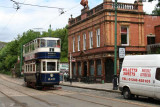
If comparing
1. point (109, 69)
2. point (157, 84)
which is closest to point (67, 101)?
point (157, 84)

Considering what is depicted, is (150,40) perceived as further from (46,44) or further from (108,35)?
(46,44)

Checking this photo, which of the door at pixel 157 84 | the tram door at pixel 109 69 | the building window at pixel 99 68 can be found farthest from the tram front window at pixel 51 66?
the door at pixel 157 84

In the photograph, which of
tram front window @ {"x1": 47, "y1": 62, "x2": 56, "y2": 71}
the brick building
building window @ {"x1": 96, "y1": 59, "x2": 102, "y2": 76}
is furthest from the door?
building window @ {"x1": 96, "y1": 59, "x2": 102, "y2": 76}

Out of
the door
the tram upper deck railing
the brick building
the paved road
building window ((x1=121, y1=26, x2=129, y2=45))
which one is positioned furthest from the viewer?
building window ((x1=121, y1=26, x2=129, y2=45))

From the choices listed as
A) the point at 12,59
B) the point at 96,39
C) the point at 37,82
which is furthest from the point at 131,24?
the point at 12,59

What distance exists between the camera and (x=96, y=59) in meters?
34.0

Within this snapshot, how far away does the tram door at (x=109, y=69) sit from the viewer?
106ft

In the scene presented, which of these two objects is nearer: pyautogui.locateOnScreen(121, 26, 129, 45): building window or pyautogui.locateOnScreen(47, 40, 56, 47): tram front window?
pyautogui.locateOnScreen(47, 40, 56, 47): tram front window

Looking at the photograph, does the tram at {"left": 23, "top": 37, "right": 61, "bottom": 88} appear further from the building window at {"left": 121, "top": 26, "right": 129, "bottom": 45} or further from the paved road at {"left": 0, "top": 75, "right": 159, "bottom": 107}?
the building window at {"left": 121, "top": 26, "right": 129, "bottom": 45}

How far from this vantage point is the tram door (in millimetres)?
32219

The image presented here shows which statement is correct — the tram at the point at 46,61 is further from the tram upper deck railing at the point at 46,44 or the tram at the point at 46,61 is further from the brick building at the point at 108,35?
the brick building at the point at 108,35

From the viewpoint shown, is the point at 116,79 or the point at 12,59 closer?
the point at 116,79

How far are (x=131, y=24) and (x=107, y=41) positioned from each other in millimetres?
4084

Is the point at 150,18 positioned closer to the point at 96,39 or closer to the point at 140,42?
the point at 140,42
